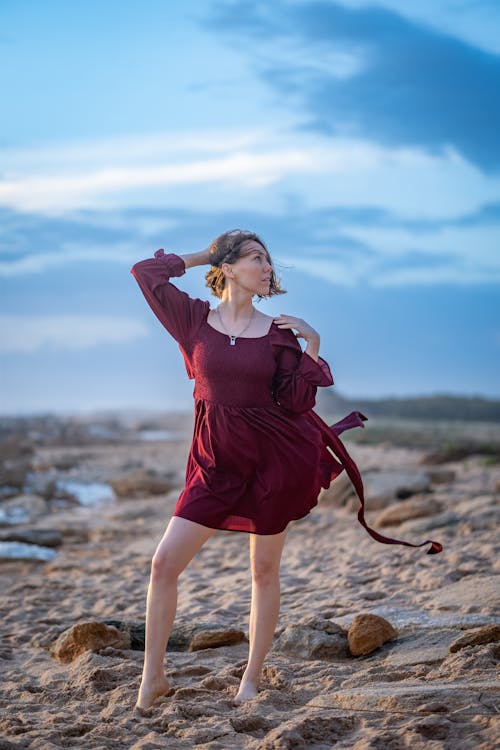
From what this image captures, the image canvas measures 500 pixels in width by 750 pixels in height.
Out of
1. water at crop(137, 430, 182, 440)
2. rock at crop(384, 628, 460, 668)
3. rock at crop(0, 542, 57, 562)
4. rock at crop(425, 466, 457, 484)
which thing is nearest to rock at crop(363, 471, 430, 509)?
rock at crop(425, 466, 457, 484)

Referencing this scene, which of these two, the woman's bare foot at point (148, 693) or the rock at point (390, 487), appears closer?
the woman's bare foot at point (148, 693)

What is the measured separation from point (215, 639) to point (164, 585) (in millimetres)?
1467

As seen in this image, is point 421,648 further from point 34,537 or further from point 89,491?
point 89,491

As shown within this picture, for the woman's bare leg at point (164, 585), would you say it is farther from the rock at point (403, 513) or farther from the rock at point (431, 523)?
the rock at point (403, 513)

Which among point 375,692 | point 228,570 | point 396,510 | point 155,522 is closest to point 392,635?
point 375,692

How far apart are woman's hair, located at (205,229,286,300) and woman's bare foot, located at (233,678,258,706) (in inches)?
75.9

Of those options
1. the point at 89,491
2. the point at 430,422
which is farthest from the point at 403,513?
the point at 430,422

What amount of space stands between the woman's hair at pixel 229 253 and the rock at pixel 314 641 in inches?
81.3

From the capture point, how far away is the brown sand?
12.0ft

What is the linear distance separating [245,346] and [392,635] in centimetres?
208

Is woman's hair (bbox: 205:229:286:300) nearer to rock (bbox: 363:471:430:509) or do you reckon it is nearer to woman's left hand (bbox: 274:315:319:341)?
woman's left hand (bbox: 274:315:319:341)

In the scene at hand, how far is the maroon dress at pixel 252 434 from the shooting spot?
13.4 feet

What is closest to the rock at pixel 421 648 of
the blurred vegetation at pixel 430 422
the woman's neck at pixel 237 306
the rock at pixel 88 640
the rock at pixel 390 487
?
the rock at pixel 88 640

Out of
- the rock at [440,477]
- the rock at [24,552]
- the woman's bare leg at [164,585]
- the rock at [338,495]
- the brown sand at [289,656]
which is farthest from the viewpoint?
the rock at [440,477]
